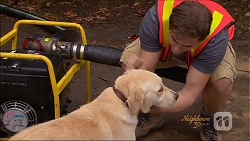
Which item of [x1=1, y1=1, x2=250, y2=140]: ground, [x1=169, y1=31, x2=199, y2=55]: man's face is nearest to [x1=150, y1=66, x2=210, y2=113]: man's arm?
[x1=169, y1=31, x2=199, y2=55]: man's face

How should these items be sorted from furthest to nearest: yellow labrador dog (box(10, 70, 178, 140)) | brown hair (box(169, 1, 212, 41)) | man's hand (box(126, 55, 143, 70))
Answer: man's hand (box(126, 55, 143, 70)) < brown hair (box(169, 1, 212, 41)) < yellow labrador dog (box(10, 70, 178, 140))

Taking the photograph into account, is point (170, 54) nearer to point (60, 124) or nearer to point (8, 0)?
point (60, 124)

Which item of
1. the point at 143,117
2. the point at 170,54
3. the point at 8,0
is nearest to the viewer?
the point at 170,54

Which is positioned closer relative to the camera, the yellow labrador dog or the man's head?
the yellow labrador dog

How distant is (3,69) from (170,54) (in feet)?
3.90

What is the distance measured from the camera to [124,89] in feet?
8.64

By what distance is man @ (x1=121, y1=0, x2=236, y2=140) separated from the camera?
8.73 ft

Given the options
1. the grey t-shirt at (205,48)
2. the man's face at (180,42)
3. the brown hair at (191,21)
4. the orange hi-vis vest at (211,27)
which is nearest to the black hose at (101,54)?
the grey t-shirt at (205,48)

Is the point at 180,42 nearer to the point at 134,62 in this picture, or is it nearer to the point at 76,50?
the point at 134,62

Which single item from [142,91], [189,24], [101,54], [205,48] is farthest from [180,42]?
[101,54]

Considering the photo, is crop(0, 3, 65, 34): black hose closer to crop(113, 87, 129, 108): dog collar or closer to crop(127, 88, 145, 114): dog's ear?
crop(113, 87, 129, 108): dog collar

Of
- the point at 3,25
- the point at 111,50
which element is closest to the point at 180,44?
the point at 111,50

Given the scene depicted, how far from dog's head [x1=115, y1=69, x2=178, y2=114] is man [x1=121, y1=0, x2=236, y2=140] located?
25 centimetres

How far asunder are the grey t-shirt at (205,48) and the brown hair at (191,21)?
0.23 m
